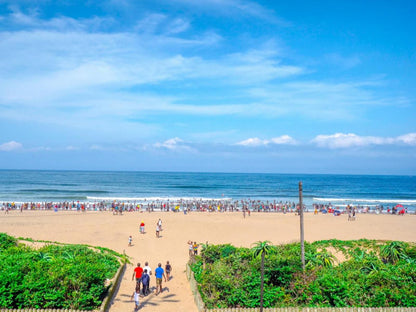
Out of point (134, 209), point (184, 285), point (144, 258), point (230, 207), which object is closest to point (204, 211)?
point (230, 207)

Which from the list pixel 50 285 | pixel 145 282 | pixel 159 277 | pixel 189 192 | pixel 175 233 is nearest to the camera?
pixel 50 285

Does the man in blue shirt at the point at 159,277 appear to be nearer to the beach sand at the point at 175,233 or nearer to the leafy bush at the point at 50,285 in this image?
the beach sand at the point at 175,233

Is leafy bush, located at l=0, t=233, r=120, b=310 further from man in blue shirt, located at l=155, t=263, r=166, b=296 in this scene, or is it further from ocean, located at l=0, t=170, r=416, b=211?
ocean, located at l=0, t=170, r=416, b=211

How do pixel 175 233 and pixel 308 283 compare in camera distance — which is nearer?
pixel 308 283

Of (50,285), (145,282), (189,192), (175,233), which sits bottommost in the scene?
(189,192)

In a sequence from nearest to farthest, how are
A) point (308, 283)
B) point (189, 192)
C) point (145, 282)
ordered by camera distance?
point (308, 283), point (145, 282), point (189, 192)

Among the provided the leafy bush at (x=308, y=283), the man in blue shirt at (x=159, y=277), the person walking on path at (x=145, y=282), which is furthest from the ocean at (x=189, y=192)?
the person walking on path at (x=145, y=282)

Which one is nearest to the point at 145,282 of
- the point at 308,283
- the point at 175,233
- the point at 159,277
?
the point at 159,277

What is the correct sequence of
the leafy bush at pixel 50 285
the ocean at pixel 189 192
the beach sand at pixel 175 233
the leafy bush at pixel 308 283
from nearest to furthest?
1. the leafy bush at pixel 50 285
2. the leafy bush at pixel 308 283
3. the beach sand at pixel 175 233
4. the ocean at pixel 189 192

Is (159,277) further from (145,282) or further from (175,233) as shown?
(175,233)

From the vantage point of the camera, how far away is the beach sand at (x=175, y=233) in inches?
760

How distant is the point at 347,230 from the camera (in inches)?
1245

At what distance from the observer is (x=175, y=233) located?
2900 cm

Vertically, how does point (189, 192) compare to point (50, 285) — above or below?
below
